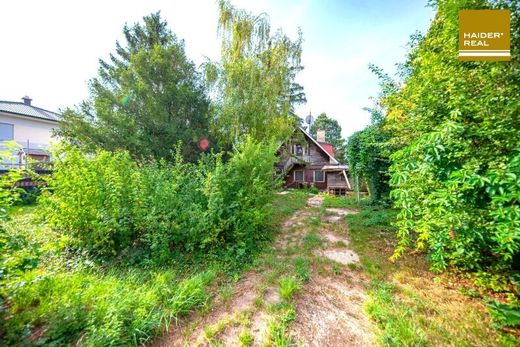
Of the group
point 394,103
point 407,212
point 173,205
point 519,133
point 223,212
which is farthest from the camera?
point 223,212

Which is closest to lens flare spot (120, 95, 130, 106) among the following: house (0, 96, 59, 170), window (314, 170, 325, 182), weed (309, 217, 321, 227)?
house (0, 96, 59, 170)

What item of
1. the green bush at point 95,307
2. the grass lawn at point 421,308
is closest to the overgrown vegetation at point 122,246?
the green bush at point 95,307

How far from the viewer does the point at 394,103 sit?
10.6ft

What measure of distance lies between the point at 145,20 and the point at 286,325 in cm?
1536

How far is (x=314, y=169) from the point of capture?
16.2 meters

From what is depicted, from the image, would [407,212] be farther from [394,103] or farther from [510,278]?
[394,103]

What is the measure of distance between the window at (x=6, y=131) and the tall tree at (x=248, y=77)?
17091 millimetres

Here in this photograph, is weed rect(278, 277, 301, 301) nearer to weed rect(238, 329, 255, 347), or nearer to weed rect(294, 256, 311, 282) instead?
weed rect(294, 256, 311, 282)

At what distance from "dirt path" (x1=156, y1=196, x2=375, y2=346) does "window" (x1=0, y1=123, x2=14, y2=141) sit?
21499mm

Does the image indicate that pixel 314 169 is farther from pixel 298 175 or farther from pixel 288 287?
pixel 288 287

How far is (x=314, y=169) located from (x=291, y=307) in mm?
14826

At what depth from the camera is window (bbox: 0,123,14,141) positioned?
13734 mm

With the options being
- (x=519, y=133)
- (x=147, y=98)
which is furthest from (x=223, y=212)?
(x=147, y=98)

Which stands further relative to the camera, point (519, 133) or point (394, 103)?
point (394, 103)
